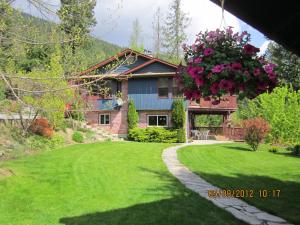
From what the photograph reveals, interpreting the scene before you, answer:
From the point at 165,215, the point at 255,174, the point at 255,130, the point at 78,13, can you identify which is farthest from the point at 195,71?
the point at 255,130

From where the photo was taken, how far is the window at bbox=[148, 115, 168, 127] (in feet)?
95.0

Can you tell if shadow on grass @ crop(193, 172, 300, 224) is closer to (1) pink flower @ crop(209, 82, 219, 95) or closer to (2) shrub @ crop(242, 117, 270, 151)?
(1) pink flower @ crop(209, 82, 219, 95)

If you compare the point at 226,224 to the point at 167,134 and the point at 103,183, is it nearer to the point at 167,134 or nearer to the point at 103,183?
the point at 103,183

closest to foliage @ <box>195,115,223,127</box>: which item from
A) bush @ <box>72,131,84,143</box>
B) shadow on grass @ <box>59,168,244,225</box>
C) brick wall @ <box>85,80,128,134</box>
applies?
brick wall @ <box>85,80,128,134</box>

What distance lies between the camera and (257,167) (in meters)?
14.8

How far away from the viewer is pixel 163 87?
28891 millimetres

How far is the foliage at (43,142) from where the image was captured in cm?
1989

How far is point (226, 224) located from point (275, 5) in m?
4.10

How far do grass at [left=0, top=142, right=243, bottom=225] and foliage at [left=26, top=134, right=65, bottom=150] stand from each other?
5243 millimetres

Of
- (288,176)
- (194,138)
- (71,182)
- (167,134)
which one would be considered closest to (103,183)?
(71,182)

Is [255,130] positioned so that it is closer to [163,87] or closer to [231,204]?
[163,87]

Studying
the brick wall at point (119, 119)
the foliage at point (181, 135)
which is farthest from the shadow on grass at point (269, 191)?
the brick wall at point (119, 119)

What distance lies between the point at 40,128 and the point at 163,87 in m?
10.5

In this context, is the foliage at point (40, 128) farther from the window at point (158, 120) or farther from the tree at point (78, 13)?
the tree at point (78, 13)
